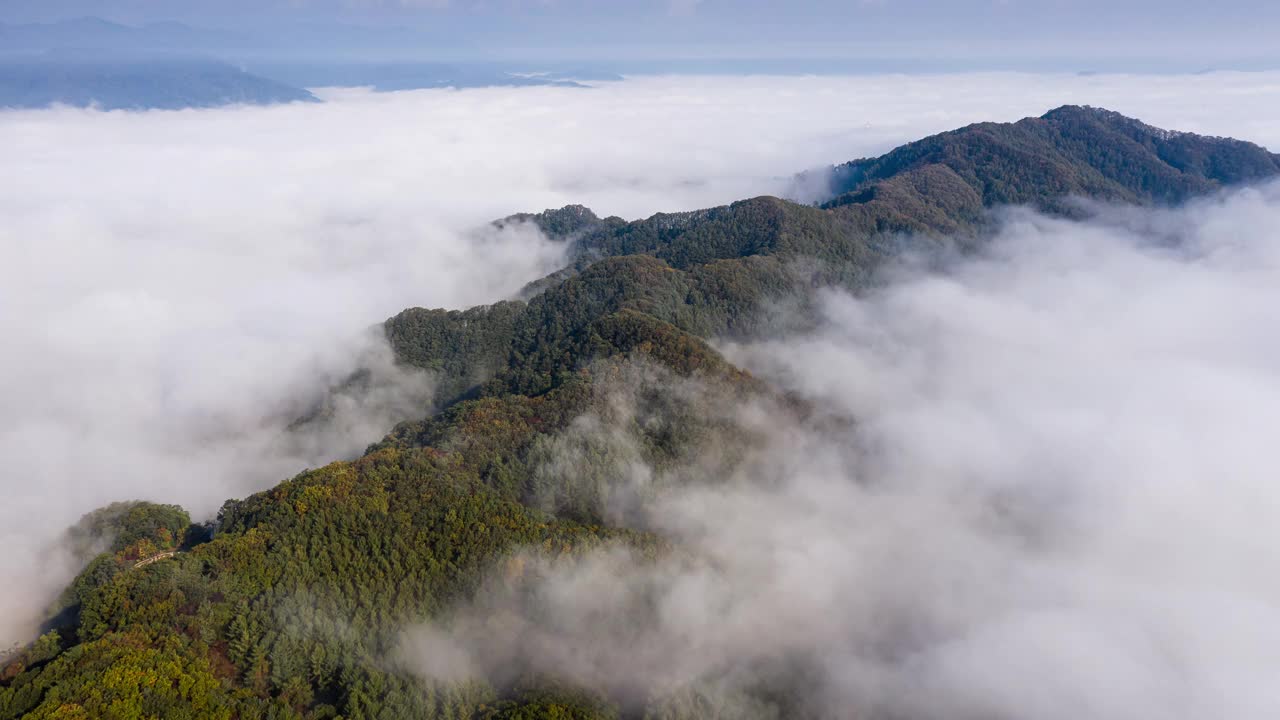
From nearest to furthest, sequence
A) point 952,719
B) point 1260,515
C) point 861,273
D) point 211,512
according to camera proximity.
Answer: point 952,719 < point 211,512 < point 1260,515 < point 861,273

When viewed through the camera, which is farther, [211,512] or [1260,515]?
[1260,515]

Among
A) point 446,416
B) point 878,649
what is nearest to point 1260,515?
point 878,649

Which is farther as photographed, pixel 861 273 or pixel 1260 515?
pixel 861 273

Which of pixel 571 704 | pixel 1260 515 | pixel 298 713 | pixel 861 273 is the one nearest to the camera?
pixel 298 713

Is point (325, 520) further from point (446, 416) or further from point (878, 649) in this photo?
point (878, 649)

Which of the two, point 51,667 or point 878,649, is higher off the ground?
point 51,667

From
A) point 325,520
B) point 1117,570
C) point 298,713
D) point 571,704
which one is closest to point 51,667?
point 298,713

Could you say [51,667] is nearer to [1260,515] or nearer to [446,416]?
[446,416]

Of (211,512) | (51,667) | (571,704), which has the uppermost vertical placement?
(51,667)

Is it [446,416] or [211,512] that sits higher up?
[446,416]
